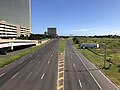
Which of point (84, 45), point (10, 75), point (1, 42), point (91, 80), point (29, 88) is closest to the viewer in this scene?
point (29, 88)

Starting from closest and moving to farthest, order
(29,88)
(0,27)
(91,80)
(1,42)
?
(29,88)
(91,80)
(1,42)
(0,27)

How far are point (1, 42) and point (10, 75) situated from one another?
34.5 metres

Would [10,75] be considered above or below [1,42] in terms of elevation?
below

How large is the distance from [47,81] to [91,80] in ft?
26.2

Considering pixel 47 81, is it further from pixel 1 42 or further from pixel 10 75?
pixel 1 42

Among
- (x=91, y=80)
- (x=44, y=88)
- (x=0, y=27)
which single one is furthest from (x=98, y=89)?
(x=0, y=27)

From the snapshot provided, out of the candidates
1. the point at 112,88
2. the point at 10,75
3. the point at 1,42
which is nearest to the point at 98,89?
the point at 112,88

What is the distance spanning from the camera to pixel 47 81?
32938 millimetres

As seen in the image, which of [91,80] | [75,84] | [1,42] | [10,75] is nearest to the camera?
[75,84]

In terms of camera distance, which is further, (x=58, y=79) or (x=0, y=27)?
(x=0, y=27)

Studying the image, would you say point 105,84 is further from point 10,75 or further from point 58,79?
point 10,75

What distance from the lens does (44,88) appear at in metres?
28.4

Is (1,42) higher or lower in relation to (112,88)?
higher

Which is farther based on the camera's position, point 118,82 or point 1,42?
point 1,42
